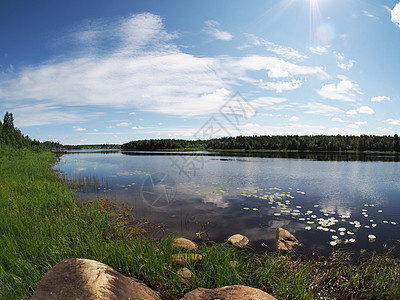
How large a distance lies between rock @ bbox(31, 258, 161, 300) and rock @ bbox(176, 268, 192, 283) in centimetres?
65

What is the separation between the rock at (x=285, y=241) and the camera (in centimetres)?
745

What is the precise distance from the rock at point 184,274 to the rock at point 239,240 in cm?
342

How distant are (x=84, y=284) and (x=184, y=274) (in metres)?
2.10

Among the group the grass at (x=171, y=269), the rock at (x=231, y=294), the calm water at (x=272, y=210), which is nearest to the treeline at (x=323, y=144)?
the calm water at (x=272, y=210)

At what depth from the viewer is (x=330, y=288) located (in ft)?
16.9

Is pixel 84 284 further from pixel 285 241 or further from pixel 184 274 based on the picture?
pixel 285 241

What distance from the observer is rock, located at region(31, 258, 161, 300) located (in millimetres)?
3152

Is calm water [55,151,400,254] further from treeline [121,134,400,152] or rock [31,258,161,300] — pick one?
treeline [121,134,400,152]

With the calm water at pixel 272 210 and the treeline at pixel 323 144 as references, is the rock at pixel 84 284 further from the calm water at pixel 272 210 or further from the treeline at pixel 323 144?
the treeline at pixel 323 144

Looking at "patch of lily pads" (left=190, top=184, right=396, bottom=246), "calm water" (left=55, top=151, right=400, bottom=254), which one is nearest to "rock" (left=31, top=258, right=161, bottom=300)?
"calm water" (left=55, top=151, right=400, bottom=254)

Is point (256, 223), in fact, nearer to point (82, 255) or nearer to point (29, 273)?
point (82, 255)

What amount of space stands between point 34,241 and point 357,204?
1682 cm

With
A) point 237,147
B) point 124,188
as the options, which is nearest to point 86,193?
point 124,188

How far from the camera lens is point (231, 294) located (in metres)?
3.38
